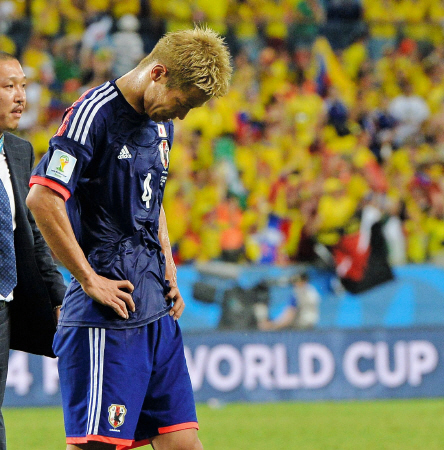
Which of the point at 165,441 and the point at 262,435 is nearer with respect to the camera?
the point at 165,441

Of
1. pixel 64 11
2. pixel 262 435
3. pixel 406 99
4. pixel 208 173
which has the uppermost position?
pixel 64 11

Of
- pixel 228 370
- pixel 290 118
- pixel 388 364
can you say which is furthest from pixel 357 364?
pixel 290 118

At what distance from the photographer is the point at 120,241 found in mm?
3215

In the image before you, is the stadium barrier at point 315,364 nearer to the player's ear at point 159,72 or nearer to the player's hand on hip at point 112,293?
the player's hand on hip at point 112,293

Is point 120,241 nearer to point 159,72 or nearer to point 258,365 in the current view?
point 159,72

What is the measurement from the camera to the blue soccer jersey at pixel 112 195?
3.08 m

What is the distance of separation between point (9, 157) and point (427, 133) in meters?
9.35

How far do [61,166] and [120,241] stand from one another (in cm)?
39

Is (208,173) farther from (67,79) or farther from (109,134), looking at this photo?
(109,134)

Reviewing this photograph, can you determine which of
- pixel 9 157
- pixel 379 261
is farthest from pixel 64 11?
pixel 9 157

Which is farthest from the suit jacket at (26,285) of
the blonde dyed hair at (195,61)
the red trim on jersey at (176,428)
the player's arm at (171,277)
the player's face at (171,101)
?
the blonde dyed hair at (195,61)

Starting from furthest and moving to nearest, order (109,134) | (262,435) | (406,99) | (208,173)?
(406,99)
(208,173)
(262,435)
(109,134)

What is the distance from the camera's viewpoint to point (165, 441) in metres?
3.29

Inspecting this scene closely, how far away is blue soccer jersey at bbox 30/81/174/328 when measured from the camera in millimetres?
3078
